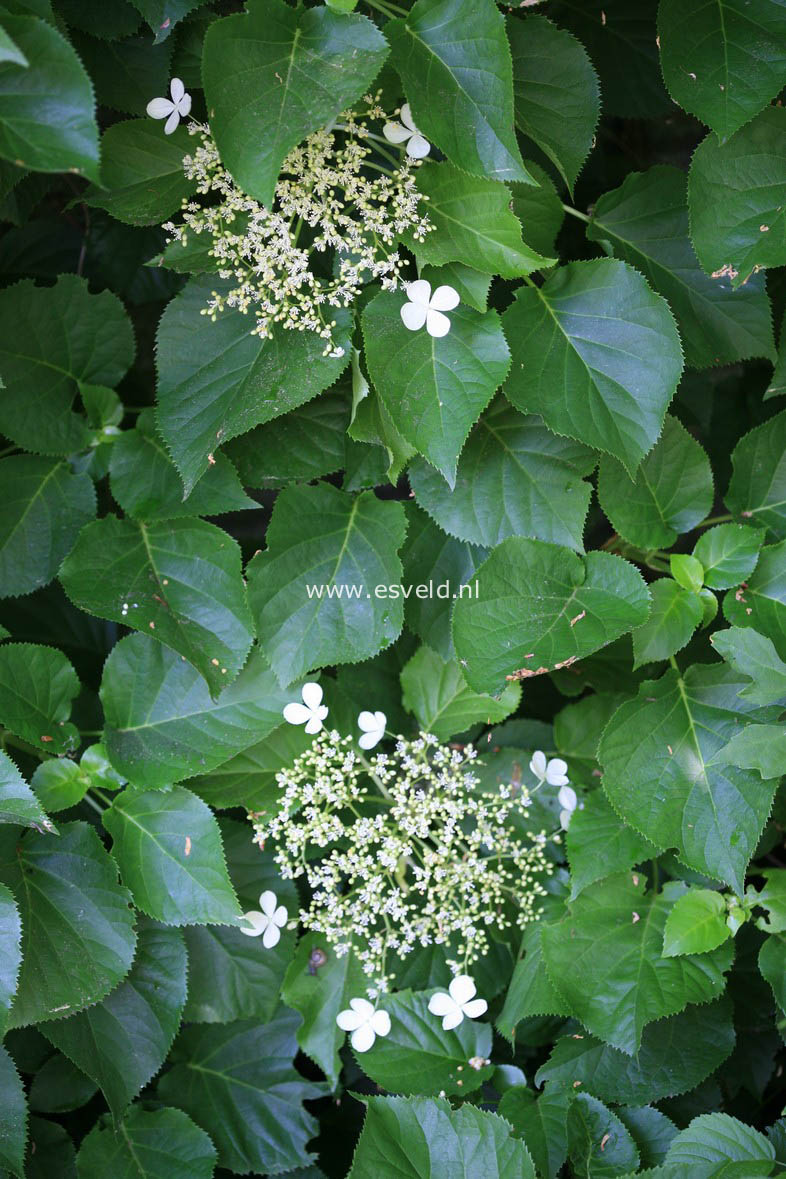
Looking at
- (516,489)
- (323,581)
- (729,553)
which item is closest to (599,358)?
(516,489)

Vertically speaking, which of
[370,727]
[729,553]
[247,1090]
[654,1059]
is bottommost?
[247,1090]

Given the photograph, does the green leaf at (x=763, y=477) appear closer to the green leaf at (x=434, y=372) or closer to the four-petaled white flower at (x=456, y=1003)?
the green leaf at (x=434, y=372)

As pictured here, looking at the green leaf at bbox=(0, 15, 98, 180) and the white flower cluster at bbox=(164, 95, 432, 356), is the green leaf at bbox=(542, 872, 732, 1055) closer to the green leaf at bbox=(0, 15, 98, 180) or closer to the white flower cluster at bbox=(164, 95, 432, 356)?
the white flower cluster at bbox=(164, 95, 432, 356)

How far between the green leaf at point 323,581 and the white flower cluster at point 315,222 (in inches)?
8.8

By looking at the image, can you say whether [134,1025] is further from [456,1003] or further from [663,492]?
[663,492]

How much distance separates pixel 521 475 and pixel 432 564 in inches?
6.6

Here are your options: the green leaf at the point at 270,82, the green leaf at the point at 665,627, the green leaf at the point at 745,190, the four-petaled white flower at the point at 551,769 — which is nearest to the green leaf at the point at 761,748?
the green leaf at the point at 665,627

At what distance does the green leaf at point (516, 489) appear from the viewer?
1122 millimetres

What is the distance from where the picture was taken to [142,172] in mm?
1007

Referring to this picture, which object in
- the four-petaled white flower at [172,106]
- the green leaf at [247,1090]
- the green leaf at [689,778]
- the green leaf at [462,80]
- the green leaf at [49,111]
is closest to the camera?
the green leaf at [49,111]

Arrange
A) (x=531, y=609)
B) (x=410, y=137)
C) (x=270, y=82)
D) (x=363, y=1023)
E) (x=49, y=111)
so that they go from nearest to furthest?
(x=49, y=111) → (x=270, y=82) → (x=410, y=137) → (x=531, y=609) → (x=363, y=1023)

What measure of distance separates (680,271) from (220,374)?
0.58 m

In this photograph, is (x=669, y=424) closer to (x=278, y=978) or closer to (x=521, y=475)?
(x=521, y=475)

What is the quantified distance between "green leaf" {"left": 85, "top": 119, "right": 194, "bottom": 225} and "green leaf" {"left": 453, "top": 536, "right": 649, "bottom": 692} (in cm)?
53
